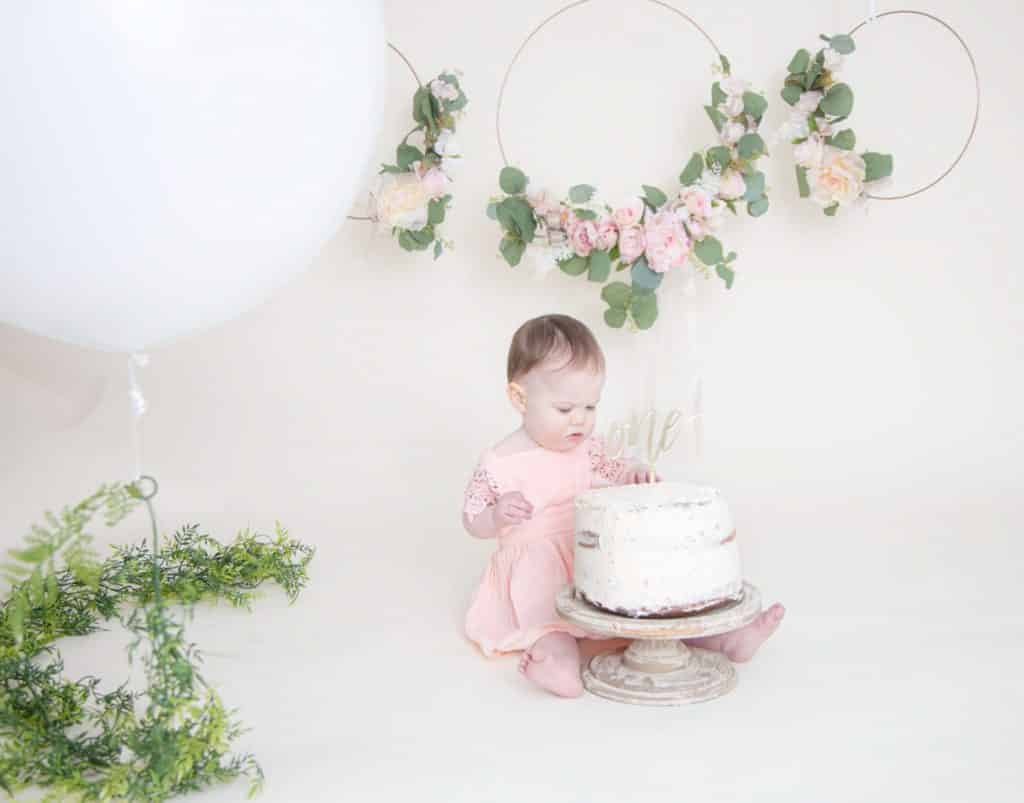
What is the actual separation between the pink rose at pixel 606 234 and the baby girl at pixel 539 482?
70cm

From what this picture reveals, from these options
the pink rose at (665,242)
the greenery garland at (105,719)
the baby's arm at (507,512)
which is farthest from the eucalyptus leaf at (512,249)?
the greenery garland at (105,719)

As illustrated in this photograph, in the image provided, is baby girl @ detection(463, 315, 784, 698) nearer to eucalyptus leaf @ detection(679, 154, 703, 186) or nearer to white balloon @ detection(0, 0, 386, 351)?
white balloon @ detection(0, 0, 386, 351)

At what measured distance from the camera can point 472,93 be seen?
3152 mm


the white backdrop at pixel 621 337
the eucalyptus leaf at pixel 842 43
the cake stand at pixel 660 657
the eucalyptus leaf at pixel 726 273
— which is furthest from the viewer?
the white backdrop at pixel 621 337

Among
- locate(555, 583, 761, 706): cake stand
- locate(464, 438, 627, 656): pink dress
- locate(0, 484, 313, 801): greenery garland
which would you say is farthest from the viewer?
locate(464, 438, 627, 656): pink dress

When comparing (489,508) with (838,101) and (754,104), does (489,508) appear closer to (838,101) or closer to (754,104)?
(754,104)

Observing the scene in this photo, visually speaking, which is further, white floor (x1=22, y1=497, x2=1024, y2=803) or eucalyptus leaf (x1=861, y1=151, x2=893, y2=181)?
eucalyptus leaf (x1=861, y1=151, x2=893, y2=181)

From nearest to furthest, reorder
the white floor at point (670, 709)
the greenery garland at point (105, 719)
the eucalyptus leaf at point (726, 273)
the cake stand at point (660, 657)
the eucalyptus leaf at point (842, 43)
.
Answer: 1. the greenery garland at point (105, 719)
2. the white floor at point (670, 709)
3. the cake stand at point (660, 657)
4. the eucalyptus leaf at point (842, 43)
5. the eucalyptus leaf at point (726, 273)

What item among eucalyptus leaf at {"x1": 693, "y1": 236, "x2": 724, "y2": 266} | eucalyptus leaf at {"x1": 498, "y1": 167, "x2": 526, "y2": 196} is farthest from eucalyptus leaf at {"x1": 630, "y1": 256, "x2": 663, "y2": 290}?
eucalyptus leaf at {"x1": 498, "y1": 167, "x2": 526, "y2": 196}

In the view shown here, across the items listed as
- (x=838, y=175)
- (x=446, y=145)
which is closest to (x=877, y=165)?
(x=838, y=175)

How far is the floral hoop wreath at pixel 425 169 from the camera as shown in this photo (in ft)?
9.45

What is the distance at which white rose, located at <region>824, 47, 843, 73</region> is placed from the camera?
2.81 meters

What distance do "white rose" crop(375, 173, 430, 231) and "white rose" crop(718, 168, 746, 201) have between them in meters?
0.73

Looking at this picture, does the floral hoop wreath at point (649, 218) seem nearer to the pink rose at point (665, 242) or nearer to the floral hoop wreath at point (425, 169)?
the pink rose at point (665, 242)
